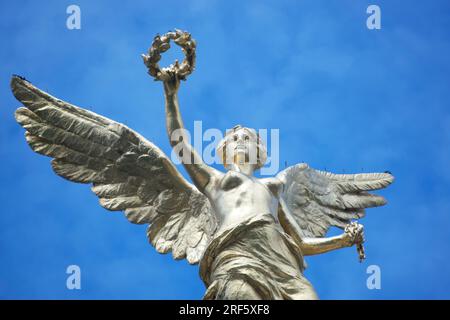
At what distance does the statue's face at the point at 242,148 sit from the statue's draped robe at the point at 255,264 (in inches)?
63.5

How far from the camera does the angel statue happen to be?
13664 mm

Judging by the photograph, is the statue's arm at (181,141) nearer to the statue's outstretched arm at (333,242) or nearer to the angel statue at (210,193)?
the angel statue at (210,193)

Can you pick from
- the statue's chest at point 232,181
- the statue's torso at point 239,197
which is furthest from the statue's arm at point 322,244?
the statue's chest at point 232,181

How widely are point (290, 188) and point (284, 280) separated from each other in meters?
3.57

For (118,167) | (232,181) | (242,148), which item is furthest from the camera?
(118,167)

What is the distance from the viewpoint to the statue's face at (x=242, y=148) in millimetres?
15531

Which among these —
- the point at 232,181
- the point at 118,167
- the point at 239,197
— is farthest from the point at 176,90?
the point at 118,167

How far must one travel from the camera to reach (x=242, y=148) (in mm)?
15594

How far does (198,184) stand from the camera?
591 inches

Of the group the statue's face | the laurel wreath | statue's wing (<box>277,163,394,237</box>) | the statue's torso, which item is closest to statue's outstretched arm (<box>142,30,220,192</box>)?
the laurel wreath

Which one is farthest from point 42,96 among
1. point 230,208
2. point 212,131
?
point 230,208

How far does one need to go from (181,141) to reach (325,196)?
3.52m

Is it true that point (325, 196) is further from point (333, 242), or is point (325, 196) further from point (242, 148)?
point (333, 242)

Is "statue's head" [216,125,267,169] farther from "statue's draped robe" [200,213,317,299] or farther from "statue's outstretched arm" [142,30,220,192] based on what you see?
"statue's draped robe" [200,213,317,299]
